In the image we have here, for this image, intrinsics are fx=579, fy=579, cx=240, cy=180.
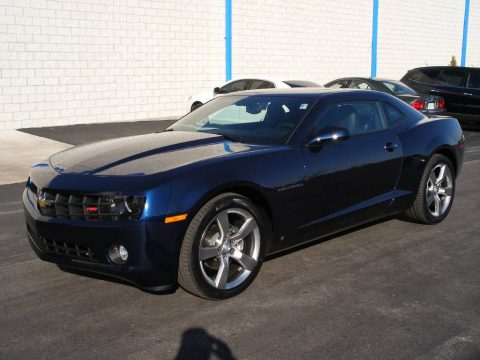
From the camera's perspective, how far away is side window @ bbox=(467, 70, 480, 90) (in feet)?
49.8

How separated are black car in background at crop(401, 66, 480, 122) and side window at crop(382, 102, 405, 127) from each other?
10172 mm

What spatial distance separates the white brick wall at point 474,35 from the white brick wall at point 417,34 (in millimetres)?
1250

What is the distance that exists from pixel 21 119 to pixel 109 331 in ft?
40.8

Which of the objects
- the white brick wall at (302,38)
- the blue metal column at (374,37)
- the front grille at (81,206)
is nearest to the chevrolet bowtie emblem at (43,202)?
the front grille at (81,206)

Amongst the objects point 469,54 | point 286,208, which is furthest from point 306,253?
point 469,54

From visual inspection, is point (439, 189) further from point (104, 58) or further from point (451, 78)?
point (104, 58)

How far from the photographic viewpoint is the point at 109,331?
367 centimetres

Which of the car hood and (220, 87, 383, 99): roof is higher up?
(220, 87, 383, 99): roof

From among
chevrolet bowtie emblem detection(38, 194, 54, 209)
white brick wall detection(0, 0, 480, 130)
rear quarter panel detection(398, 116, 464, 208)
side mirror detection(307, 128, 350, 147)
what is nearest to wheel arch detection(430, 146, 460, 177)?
rear quarter panel detection(398, 116, 464, 208)

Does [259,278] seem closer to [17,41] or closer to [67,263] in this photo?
[67,263]

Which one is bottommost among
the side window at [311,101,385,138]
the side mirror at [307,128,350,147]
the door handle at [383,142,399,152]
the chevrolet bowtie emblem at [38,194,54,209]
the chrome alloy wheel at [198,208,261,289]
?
the chrome alloy wheel at [198,208,261,289]

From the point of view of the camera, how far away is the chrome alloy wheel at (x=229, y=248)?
409cm

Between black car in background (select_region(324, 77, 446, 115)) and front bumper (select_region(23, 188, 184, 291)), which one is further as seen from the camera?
black car in background (select_region(324, 77, 446, 115))

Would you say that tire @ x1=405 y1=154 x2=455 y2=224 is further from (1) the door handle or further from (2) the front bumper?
(2) the front bumper
